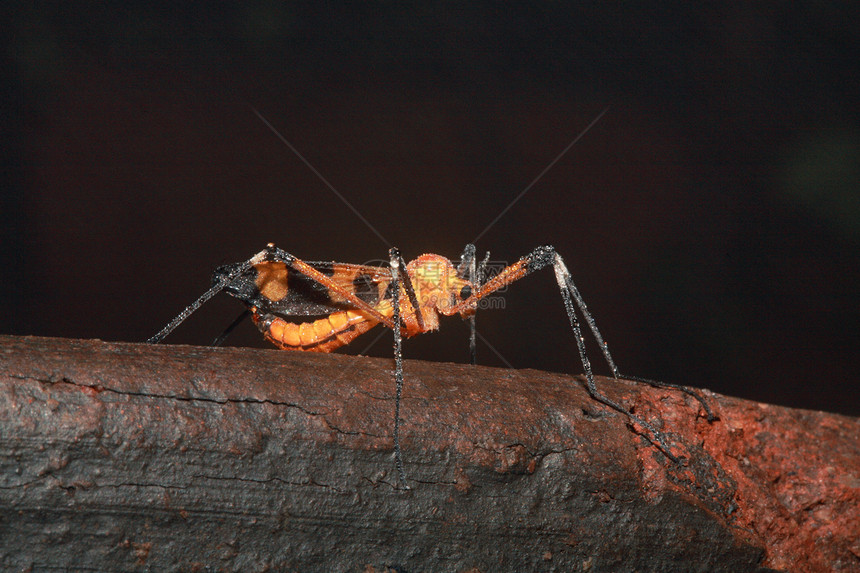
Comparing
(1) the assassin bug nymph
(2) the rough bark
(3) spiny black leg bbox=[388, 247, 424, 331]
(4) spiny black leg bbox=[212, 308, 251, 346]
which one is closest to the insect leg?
(1) the assassin bug nymph

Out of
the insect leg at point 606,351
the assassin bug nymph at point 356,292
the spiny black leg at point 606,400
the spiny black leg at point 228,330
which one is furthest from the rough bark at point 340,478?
the spiny black leg at point 228,330

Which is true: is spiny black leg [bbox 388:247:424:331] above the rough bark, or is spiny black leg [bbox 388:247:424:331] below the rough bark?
above

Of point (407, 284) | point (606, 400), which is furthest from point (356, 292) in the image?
point (606, 400)

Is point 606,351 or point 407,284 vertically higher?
point 407,284

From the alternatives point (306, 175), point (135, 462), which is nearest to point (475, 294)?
point (306, 175)

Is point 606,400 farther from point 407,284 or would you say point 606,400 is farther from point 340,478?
point 407,284

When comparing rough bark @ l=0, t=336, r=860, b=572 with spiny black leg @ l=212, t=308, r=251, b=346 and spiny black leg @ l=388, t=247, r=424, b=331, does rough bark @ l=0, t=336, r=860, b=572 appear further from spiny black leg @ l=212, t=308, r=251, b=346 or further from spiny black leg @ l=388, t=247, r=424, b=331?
spiny black leg @ l=212, t=308, r=251, b=346

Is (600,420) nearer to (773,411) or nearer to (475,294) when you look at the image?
(773,411)
